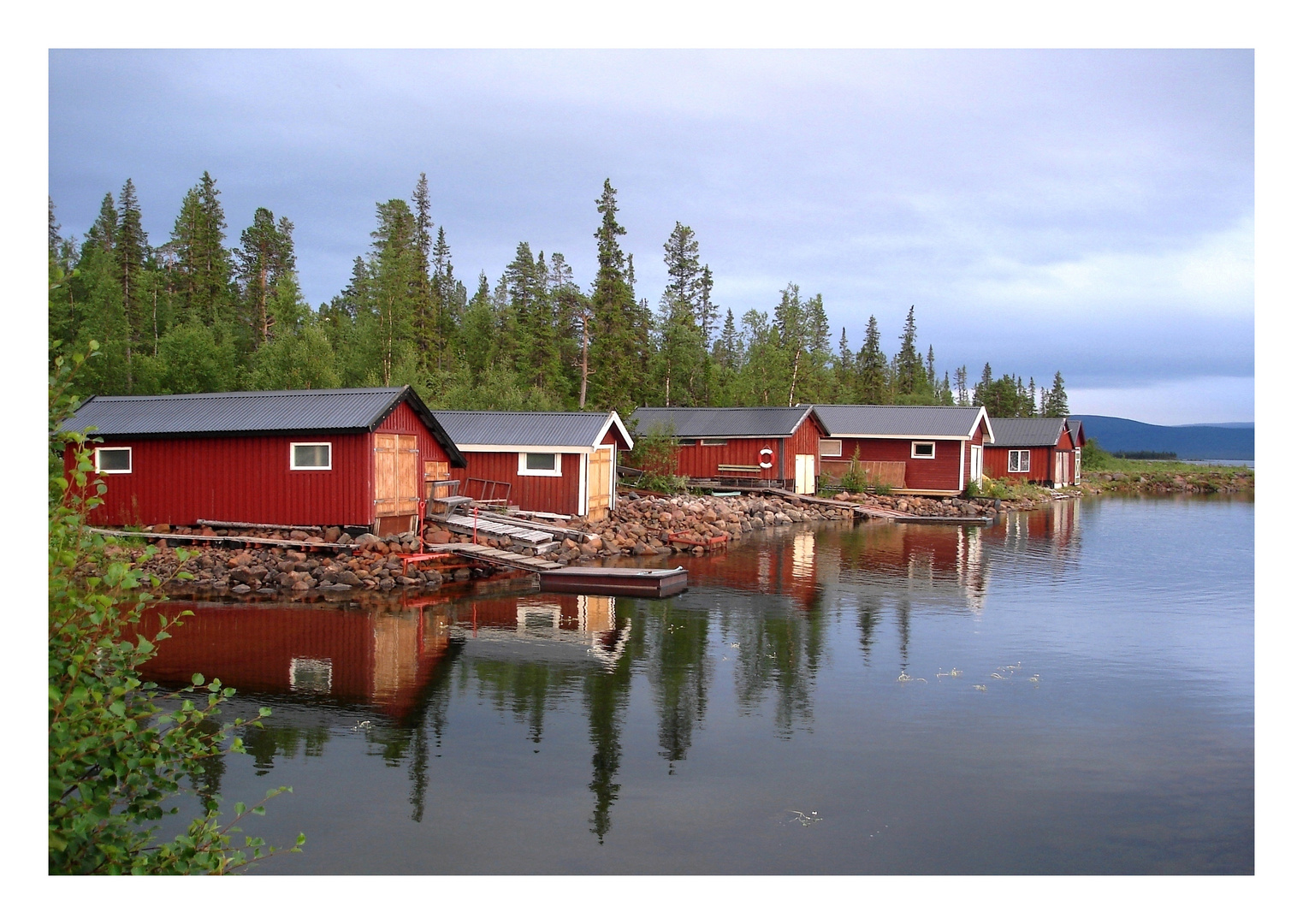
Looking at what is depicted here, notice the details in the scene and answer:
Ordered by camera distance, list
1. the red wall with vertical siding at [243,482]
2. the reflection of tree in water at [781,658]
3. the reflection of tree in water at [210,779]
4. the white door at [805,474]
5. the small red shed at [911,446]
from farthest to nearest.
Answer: the small red shed at [911,446], the white door at [805,474], the red wall with vertical siding at [243,482], the reflection of tree in water at [781,658], the reflection of tree in water at [210,779]

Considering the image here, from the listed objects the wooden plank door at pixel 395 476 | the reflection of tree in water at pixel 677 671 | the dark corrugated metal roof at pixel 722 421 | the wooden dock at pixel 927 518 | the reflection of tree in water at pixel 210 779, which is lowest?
the reflection of tree in water at pixel 210 779

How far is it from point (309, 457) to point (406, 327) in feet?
87.5

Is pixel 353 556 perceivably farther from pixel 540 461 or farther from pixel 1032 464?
pixel 1032 464

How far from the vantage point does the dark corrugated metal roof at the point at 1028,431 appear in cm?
5400

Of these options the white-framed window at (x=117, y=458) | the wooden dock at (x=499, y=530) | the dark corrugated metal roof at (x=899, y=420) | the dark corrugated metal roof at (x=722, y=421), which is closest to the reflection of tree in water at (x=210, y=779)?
the wooden dock at (x=499, y=530)

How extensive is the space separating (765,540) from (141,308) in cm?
3904

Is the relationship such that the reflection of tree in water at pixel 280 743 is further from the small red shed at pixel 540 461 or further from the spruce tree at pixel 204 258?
the spruce tree at pixel 204 258

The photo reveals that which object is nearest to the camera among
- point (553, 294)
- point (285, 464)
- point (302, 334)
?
point (285, 464)

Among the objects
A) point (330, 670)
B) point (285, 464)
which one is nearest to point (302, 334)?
point (285, 464)

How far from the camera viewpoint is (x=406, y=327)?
47531 millimetres

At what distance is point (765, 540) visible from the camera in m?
31.0

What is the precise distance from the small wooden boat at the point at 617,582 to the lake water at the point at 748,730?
0.54m

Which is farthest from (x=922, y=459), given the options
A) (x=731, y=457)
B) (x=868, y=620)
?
(x=868, y=620)
